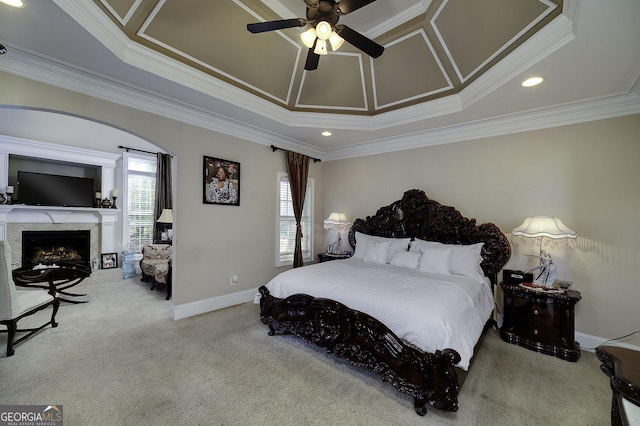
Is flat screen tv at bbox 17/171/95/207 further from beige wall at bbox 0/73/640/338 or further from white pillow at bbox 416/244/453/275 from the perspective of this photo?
white pillow at bbox 416/244/453/275

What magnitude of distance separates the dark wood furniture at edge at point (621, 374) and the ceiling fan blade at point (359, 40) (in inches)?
95.4

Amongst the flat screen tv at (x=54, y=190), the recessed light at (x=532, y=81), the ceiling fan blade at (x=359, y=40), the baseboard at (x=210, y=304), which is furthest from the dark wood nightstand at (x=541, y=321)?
the flat screen tv at (x=54, y=190)

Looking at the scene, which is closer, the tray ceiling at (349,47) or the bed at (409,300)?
the bed at (409,300)

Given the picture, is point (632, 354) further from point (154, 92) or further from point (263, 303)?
point (154, 92)

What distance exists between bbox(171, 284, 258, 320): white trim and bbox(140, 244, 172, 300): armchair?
1.01 meters

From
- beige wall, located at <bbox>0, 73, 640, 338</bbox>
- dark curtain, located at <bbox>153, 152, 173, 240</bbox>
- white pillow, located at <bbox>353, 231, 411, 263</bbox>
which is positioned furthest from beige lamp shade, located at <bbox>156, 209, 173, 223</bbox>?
white pillow, located at <bbox>353, 231, 411, 263</bbox>

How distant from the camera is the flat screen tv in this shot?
188 inches

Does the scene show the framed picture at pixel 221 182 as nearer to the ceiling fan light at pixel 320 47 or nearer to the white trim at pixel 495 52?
the ceiling fan light at pixel 320 47

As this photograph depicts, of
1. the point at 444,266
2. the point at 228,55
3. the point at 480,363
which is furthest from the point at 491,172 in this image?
the point at 228,55

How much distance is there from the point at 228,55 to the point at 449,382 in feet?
12.0

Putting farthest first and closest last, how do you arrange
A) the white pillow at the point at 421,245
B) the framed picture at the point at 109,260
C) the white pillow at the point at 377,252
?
the framed picture at the point at 109,260 → the white pillow at the point at 377,252 → the white pillow at the point at 421,245

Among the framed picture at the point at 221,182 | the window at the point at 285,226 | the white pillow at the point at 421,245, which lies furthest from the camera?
the window at the point at 285,226

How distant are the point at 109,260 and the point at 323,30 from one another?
6.41 m

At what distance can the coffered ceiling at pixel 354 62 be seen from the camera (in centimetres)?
200
